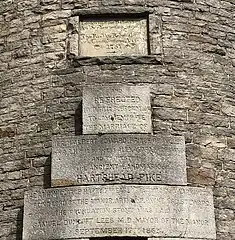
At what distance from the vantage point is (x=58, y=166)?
674 centimetres

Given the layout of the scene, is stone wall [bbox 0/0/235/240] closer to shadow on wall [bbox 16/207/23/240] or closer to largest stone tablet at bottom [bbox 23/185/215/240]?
shadow on wall [bbox 16/207/23/240]

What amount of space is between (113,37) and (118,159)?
1588mm

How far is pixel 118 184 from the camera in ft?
21.4

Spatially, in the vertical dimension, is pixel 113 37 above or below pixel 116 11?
below

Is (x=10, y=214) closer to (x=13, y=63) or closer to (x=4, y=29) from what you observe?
(x=13, y=63)

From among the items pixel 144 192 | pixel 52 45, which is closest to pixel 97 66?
pixel 52 45

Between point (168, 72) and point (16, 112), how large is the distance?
5.80 feet

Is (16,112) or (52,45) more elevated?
(52,45)

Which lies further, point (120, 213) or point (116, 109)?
point (116, 109)

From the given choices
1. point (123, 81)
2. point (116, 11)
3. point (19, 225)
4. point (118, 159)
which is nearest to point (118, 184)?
point (118, 159)

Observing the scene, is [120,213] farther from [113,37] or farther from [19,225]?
[113,37]

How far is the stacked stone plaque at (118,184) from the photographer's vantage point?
638cm

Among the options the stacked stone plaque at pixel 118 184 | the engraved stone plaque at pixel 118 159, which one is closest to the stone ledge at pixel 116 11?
the stacked stone plaque at pixel 118 184

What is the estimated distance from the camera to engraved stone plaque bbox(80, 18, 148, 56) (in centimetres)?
748
